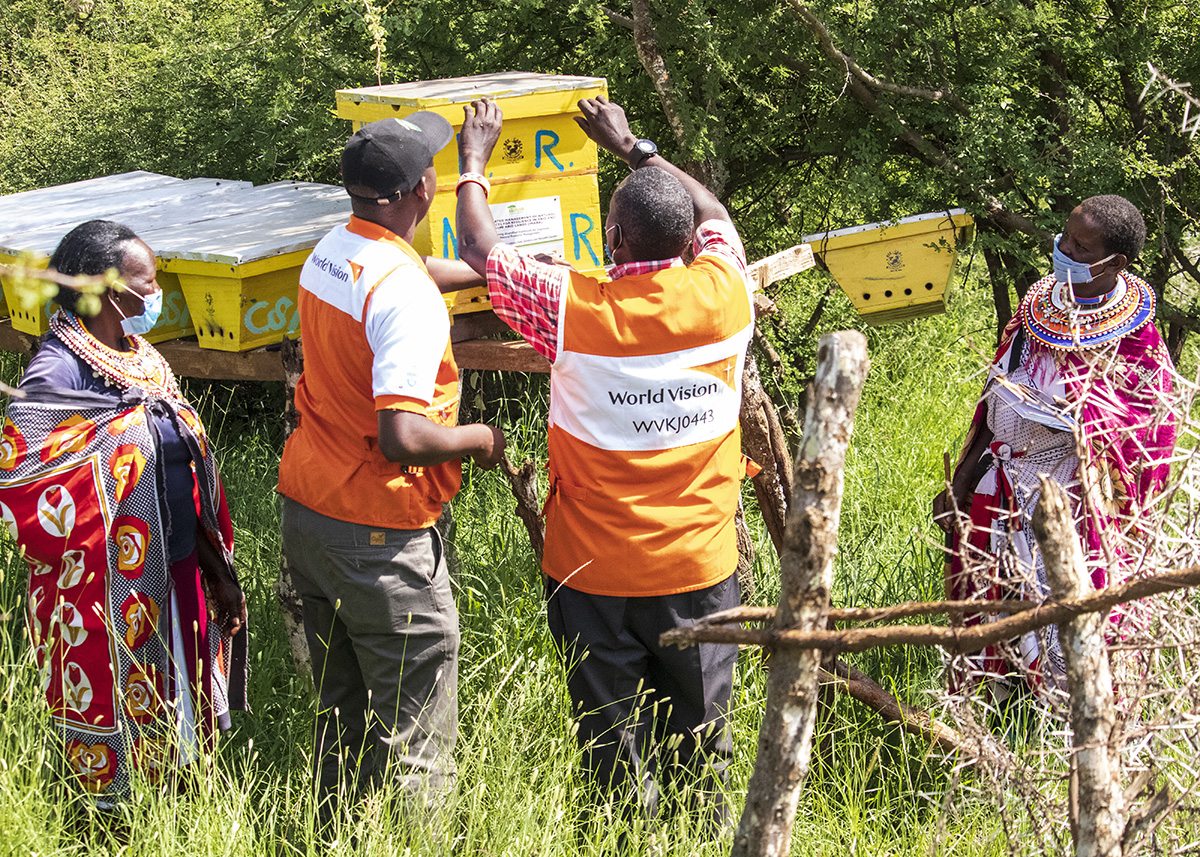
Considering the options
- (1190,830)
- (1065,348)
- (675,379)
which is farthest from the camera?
(1065,348)

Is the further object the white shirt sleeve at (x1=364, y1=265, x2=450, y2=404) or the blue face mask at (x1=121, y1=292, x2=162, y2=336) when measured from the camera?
the blue face mask at (x1=121, y1=292, x2=162, y2=336)

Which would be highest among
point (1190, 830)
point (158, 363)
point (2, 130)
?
point (158, 363)

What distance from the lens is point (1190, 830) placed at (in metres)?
2.33

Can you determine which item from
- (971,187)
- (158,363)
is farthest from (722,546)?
(971,187)

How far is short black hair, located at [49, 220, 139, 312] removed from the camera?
2816 mm

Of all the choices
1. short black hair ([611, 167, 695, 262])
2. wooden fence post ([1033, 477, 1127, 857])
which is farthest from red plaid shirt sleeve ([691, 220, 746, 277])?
wooden fence post ([1033, 477, 1127, 857])

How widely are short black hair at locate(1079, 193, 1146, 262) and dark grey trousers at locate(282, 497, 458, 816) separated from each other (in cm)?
215

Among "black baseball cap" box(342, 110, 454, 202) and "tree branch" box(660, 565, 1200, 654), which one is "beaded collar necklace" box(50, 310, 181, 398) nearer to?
"black baseball cap" box(342, 110, 454, 202)

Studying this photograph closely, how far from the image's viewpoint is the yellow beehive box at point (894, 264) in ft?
13.1

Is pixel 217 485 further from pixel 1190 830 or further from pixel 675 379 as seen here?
pixel 1190 830

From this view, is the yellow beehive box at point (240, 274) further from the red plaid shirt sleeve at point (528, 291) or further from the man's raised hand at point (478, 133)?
the red plaid shirt sleeve at point (528, 291)

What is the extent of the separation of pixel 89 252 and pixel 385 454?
1.00 metres

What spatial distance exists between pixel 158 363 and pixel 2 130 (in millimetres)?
6628

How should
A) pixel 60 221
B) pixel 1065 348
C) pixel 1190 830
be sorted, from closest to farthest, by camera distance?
pixel 1190 830 < pixel 1065 348 < pixel 60 221
